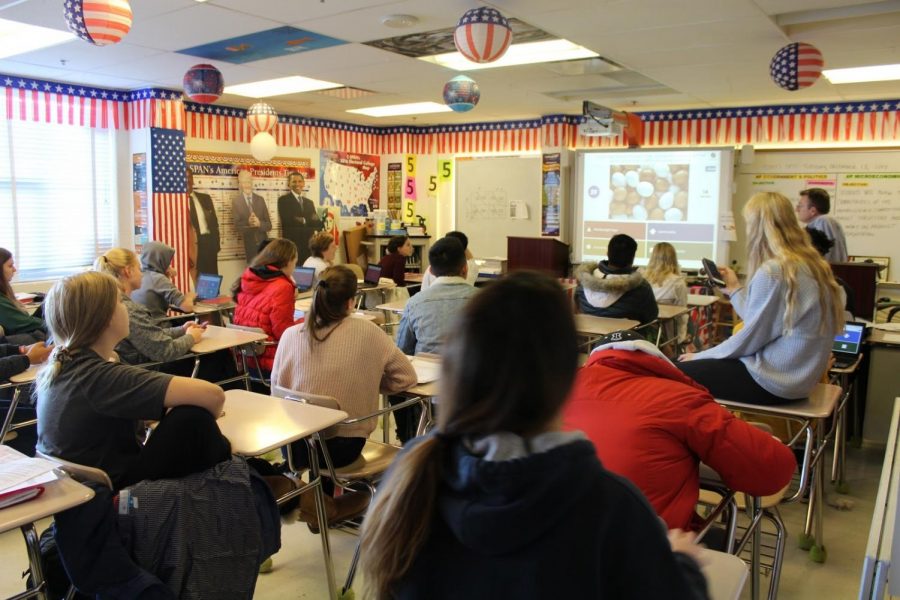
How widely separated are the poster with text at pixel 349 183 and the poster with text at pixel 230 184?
0.60 metres

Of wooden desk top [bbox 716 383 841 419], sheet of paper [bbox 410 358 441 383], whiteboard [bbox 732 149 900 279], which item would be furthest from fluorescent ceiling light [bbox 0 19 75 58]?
whiteboard [bbox 732 149 900 279]

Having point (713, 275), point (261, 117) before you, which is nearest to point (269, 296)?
point (713, 275)

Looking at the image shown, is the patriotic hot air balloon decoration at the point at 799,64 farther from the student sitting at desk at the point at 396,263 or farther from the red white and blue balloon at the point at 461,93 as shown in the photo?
the student sitting at desk at the point at 396,263

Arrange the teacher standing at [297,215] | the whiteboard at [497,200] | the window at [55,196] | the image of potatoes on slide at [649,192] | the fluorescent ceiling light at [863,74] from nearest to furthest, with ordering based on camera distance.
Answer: the fluorescent ceiling light at [863,74], the window at [55,196], the image of potatoes on slide at [649,192], the teacher standing at [297,215], the whiteboard at [497,200]

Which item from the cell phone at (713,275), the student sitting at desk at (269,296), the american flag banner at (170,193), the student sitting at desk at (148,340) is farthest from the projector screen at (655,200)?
the student sitting at desk at (148,340)

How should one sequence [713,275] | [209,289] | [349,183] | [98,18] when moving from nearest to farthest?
1. [98,18]
2. [713,275]
3. [209,289]
4. [349,183]

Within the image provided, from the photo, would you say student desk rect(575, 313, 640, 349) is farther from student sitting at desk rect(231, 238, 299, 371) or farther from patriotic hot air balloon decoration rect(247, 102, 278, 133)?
patriotic hot air balloon decoration rect(247, 102, 278, 133)

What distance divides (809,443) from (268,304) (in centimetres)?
297

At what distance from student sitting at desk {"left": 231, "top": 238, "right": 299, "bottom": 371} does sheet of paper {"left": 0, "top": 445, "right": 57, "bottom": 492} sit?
2310 mm

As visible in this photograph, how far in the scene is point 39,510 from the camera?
1.67 meters

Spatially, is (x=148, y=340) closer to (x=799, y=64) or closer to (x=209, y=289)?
(x=209, y=289)

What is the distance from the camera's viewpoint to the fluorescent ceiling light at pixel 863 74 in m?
5.77

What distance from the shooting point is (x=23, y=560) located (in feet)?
9.98

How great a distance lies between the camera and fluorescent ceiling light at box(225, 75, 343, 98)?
265 inches
